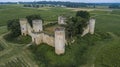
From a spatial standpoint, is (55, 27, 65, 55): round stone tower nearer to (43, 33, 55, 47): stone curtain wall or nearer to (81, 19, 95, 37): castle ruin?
(43, 33, 55, 47): stone curtain wall

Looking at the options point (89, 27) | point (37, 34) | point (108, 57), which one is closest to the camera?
point (108, 57)

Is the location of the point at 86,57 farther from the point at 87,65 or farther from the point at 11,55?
the point at 11,55

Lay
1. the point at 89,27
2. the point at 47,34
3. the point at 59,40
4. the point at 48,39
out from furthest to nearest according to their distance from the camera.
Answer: the point at 89,27, the point at 48,39, the point at 47,34, the point at 59,40

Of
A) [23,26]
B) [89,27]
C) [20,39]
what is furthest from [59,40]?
[89,27]

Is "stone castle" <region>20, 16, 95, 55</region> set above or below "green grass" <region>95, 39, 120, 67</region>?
above

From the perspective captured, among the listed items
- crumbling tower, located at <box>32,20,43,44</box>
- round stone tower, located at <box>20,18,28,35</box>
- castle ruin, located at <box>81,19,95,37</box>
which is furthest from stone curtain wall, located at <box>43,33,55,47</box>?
castle ruin, located at <box>81,19,95,37</box>

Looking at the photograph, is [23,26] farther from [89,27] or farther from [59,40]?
[89,27]

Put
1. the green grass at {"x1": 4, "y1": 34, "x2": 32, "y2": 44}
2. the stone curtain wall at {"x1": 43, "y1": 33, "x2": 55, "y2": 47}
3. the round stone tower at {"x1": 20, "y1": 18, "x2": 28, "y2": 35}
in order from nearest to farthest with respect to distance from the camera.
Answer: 1. the stone curtain wall at {"x1": 43, "y1": 33, "x2": 55, "y2": 47}
2. the green grass at {"x1": 4, "y1": 34, "x2": 32, "y2": 44}
3. the round stone tower at {"x1": 20, "y1": 18, "x2": 28, "y2": 35}

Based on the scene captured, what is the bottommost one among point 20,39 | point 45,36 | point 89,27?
point 20,39

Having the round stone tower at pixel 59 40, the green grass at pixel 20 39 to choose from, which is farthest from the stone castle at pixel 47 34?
the green grass at pixel 20 39
